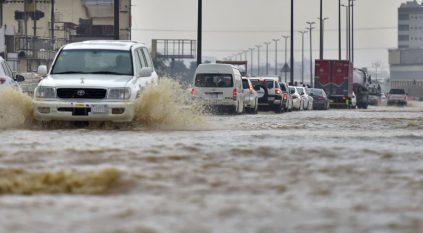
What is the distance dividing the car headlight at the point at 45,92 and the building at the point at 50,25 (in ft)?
189

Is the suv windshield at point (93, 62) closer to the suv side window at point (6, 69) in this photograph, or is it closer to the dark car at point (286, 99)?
the suv side window at point (6, 69)

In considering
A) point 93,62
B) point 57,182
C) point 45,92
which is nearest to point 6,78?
point 93,62

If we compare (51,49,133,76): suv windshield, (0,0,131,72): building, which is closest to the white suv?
(51,49,133,76): suv windshield

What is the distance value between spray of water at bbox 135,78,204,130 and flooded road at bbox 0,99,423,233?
14.4 ft

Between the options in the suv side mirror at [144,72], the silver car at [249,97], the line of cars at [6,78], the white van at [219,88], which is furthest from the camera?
the silver car at [249,97]

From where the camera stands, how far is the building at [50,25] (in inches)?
3666

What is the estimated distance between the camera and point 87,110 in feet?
70.1

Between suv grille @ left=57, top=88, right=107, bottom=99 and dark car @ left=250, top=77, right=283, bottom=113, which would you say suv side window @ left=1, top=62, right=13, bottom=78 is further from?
dark car @ left=250, top=77, right=283, bottom=113

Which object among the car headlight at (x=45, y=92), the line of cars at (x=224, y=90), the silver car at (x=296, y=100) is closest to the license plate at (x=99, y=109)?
the car headlight at (x=45, y=92)

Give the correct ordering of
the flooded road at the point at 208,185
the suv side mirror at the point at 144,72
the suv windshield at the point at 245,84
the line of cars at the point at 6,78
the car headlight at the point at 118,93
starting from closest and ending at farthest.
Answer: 1. the flooded road at the point at 208,185
2. the car headlight at the point at 118,93
3. the suv side mirror at the point at 144,72
4. the line of cars at the point at 6,78
5. the suv windshield at the point at 245,84

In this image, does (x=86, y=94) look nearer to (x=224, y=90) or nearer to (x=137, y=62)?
(x=137, y=62)

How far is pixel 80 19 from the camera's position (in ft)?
400

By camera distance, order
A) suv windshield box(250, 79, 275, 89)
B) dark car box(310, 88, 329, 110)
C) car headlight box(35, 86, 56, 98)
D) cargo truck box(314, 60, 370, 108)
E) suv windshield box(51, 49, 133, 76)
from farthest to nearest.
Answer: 1. cargo truck box(314, 60, 370, 108)
2. dark car box(310, 88, 329, 110)
3. suv windshield box(250, 79, 275, 89)
4. suv windshield box(51, 49, 133, 76)
5. car headlight box(35, 86, 56, 98)

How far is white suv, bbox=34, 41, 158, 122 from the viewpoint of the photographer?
70.2ft
